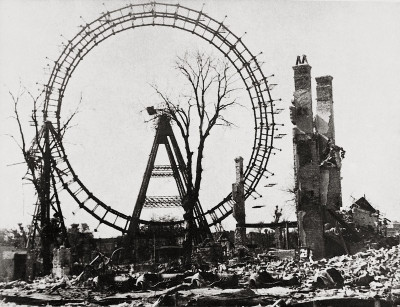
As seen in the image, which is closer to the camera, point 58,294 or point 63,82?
point 58,294

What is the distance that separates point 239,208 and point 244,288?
10869 mm

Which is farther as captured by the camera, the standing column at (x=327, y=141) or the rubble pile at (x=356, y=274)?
the standing column at (x=327, y=141)

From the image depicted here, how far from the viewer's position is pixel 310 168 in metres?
19.1

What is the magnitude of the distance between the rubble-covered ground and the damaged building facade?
3170 mm

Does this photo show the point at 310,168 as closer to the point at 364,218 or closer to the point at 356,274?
the point at 364,218

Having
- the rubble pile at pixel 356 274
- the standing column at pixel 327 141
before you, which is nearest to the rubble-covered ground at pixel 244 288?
the rubble pile at pixel 356 274

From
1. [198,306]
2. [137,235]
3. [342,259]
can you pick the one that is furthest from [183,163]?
[198,306]

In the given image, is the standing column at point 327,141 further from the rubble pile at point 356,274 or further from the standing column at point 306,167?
the rubble pile at point 356,274

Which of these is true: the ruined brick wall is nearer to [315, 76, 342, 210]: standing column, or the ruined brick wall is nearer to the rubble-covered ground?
[315, 76, 342, 210]: standing column

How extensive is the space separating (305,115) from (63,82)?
36.2ft

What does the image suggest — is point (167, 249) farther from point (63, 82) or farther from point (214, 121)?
point (63, 82)

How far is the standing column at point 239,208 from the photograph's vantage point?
22797 millimetres

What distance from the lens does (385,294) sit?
10.5 m

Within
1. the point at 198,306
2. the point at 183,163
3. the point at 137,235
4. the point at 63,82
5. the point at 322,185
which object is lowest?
the point at 198,306
